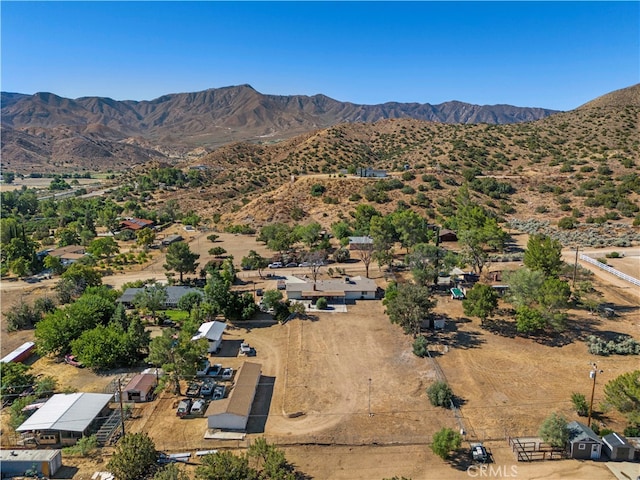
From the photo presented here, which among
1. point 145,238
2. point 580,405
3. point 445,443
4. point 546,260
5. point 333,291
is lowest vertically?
point 580,405

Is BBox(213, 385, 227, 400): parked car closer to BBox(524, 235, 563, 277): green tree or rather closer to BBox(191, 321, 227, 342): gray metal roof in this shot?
BBox(191, 321, 227, 342): gray metal roof

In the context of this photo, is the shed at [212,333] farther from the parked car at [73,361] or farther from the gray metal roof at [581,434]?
the gray metal roof at [581,434]

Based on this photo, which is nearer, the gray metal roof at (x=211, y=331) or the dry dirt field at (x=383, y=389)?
the dry dirt field at (x=383, y=389)

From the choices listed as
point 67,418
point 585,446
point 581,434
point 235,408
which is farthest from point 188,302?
point 585,446

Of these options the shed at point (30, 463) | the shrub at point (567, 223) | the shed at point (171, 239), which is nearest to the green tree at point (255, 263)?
the shed at point (171, 239)

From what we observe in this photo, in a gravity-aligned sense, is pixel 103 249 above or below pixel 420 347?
above

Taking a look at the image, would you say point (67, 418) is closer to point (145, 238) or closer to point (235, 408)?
point (235, 408)

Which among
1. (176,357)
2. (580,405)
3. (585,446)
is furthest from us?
(176,357)
